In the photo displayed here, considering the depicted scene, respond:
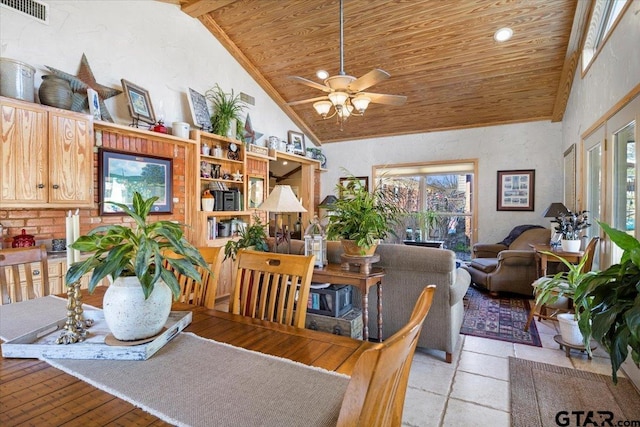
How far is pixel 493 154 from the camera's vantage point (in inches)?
228

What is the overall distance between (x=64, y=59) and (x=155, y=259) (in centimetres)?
340

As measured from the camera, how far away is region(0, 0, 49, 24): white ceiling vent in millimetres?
2864

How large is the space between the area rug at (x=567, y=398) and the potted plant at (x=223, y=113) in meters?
4.22

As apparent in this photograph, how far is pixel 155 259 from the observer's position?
988 mm

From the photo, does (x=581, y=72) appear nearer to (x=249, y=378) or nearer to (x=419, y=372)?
(x=419, y=372)

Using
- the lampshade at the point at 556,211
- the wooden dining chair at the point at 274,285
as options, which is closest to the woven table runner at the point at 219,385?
the wooden dining chair at the point at 274,285

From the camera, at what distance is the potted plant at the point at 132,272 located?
98cm

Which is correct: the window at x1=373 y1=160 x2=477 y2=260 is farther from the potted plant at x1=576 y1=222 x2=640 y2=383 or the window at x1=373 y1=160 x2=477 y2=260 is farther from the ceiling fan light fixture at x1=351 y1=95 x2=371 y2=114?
the potted plant at x1=576 y1=222 x2=640 y2=383

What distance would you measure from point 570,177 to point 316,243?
420 centimetres

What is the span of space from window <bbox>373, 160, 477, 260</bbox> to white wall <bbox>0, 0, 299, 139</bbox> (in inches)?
135

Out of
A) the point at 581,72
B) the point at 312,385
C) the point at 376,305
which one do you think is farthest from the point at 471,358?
the point at 581,72

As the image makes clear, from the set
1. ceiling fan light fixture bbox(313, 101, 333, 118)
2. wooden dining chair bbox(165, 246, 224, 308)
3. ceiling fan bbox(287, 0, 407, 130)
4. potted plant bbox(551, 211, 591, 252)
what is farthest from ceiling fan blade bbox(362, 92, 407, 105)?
wooden dining chair bbox(165, 246, 224, 308)

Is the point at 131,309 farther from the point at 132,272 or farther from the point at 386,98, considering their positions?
the point at 386,98

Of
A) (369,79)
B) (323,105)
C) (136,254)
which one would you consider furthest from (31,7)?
(136,254)
